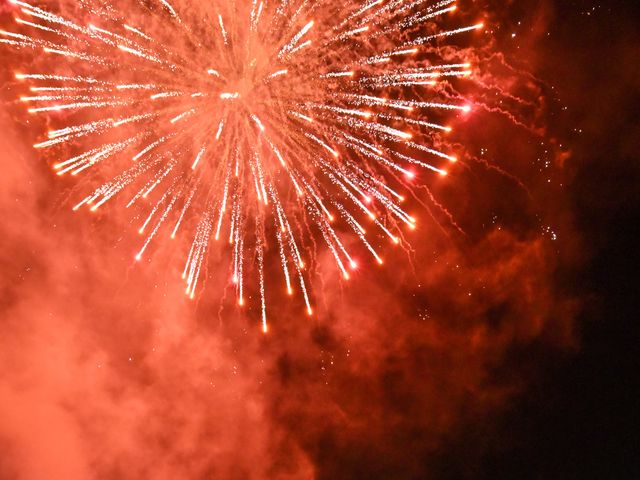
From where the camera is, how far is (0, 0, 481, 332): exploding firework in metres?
5.34

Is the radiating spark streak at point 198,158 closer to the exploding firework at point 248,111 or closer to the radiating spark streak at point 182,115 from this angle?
the exploding firework at point 248,111

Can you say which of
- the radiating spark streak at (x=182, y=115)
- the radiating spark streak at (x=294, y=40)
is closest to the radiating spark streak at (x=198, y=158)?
the radiating spark streak at (x=182, y=115)

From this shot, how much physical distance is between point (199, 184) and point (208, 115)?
2.80 ft

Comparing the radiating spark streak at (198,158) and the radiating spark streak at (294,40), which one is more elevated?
the radiating spark streak at (294,40)

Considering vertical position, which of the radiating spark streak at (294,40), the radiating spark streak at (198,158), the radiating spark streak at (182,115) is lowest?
the radiating spark streak at (198,158)

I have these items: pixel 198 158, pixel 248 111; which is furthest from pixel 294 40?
pixel 198 158

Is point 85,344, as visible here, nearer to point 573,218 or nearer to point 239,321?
point 239,321

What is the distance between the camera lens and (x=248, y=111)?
5480 millimetres

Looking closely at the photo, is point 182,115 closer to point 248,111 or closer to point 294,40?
point 248,111

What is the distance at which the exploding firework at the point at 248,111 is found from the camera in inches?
210

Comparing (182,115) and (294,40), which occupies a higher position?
(294,40)

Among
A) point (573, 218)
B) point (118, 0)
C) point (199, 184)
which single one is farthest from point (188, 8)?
point (573, 218)

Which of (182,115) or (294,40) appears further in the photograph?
(182,115)

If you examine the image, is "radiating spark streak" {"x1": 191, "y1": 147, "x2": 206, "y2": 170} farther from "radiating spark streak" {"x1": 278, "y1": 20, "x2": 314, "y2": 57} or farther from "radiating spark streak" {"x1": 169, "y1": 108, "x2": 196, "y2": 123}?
"radiating spark streak" {"x1": 278, "y1": 20, "x2": 314, "y2": 57}
